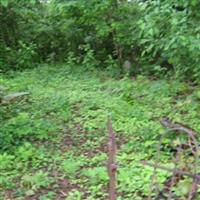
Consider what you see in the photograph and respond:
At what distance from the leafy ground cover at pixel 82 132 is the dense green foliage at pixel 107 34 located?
55 cm

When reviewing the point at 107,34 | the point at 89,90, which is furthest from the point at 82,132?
the point at 107,34

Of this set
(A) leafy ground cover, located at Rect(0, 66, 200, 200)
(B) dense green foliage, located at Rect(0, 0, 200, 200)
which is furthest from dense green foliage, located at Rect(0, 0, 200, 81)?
(A) leafy ground cover, located at Rect(0, 66, 200, 200)

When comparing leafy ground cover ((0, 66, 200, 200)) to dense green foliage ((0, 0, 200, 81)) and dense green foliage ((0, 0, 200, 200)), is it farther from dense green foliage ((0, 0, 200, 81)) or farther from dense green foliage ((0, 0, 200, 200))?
dense green foliage ((0, 0, 200, 81))

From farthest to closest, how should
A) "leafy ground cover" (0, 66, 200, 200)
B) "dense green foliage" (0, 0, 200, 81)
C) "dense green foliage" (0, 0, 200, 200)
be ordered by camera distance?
"dense green foliage" (0, 0, 200, 81) < "dense green foliage" (0, 0, 200, 200) < "leafy ground cover" (0, 66, 200, 200)

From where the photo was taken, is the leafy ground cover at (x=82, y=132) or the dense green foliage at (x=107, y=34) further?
the dense green foliage at (x=107, y=34)

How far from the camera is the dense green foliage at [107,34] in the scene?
4988 mm

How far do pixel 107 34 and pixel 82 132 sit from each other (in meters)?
3.00

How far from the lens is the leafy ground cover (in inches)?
131

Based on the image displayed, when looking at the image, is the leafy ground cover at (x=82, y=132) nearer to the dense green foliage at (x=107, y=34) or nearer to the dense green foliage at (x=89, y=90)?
the dense green foliage at (x=89, y=90)

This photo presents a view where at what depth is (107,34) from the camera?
7074mm

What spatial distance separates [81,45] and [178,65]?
2.68 metres

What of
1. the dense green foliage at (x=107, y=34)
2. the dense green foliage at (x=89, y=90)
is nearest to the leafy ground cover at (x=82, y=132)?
the dense green foliage at (x=89, y=90)

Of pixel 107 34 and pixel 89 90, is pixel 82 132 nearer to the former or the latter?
pixel 89 90

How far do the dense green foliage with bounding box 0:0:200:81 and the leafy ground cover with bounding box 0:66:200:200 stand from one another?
21.7 inches
